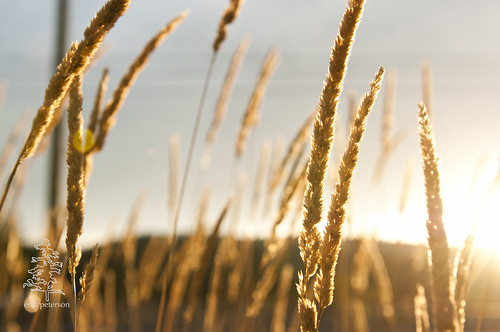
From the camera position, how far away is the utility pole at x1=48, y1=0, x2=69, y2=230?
4363 mm

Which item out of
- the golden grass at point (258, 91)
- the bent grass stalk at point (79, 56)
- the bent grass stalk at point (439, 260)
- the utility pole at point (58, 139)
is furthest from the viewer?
the utility pole at point (58, 139)

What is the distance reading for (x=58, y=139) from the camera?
439 centimetres

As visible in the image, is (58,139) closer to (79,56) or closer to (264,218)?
(264,218)

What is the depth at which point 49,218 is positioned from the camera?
2.38 meters

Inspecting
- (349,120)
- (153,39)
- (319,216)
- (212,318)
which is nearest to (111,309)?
(212,318)

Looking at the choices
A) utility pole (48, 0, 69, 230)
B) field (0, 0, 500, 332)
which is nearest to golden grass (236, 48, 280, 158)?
field (0, 0, 500, 332)

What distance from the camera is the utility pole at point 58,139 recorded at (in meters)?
4.36

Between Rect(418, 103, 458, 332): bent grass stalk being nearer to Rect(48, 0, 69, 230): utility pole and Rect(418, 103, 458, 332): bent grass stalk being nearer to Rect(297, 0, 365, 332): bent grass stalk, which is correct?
Rect(297, 0, 365, 332): bent grass stalk

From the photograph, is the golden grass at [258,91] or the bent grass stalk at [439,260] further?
the golden grass at [258,91]

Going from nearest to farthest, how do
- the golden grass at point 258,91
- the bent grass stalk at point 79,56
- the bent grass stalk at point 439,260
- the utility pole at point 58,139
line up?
the bent grass stalk at point 439,260, the bent grass stalk at point 79,56, the golden grass at point 258,91, the utility pole at point 58,139

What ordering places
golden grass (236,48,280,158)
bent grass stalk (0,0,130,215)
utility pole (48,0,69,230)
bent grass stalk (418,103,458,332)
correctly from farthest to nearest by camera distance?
utility pole (48,0,69,230)
golden grass (236,48,280,158)
bent grass stalk (0,0,130,215)
bent grass stalk (418,103,458,332)

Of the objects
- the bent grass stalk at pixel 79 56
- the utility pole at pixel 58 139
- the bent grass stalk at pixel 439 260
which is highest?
the utility pole at pixel 58 139

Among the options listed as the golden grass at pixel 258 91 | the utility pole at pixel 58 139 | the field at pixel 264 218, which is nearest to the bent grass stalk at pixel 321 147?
the field at pixel 264 218

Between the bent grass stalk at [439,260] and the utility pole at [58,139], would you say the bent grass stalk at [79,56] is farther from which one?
the utility pole at [58,139]
